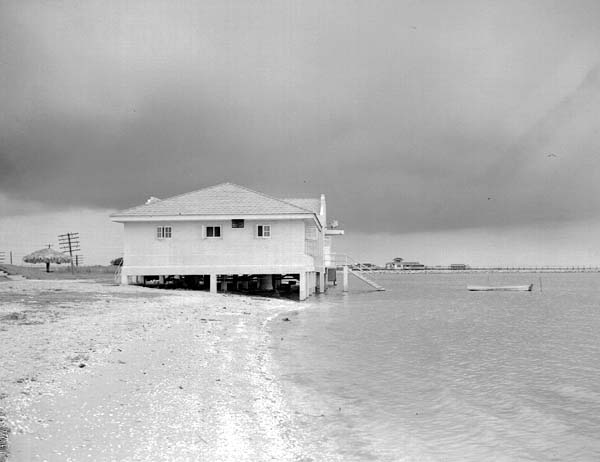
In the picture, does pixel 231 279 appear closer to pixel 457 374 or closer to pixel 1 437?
pixel 457 374

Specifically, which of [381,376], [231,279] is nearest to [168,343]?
[381,376]

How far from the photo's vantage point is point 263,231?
3195 centimetres

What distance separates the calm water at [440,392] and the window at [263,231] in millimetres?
10576

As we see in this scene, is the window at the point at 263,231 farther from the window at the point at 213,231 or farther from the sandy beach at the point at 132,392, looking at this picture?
the sandy beach at the point at 132,392

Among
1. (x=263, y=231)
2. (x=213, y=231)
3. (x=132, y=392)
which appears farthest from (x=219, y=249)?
(x=132, y=392)

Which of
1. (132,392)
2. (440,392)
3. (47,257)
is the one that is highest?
(47,257)

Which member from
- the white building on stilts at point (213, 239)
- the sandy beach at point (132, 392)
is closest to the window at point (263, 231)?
the white building on stilts at point (213, 239)


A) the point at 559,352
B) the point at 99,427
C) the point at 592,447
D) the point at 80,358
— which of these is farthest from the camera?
the point at 559,352

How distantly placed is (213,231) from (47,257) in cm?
3861

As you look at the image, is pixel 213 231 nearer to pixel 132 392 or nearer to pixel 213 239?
pixel 213 239

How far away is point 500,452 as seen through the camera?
7.77m

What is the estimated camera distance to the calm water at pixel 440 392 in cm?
800

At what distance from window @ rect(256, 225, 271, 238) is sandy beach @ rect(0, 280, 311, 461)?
1594cm

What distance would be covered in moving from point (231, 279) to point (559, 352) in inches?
1163
